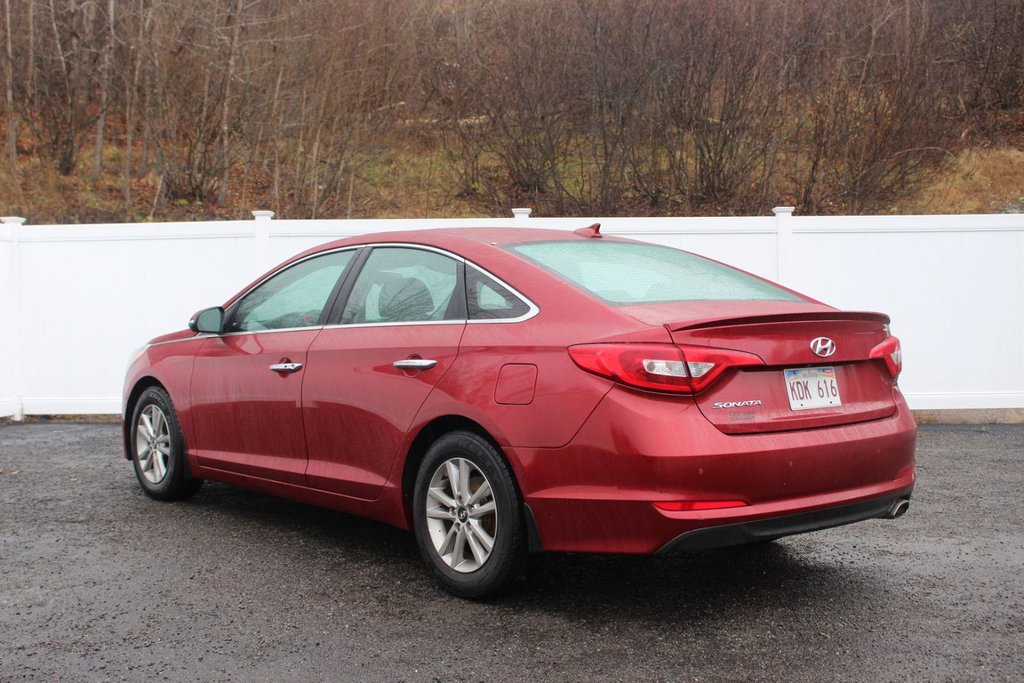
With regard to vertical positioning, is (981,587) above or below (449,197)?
below

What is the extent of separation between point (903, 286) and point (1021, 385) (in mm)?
1403

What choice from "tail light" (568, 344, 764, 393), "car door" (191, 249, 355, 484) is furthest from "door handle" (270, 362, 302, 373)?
"tail light" (568, 344, 764, 393)

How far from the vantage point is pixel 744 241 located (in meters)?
9.49

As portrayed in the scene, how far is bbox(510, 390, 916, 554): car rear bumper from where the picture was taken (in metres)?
3.63

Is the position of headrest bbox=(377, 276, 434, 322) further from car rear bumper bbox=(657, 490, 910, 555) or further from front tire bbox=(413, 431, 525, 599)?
car rear bumper bbox=(657, 490, 910, 555)

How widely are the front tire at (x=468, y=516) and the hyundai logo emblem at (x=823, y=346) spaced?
4.12ft

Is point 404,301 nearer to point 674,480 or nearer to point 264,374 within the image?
point 264,374

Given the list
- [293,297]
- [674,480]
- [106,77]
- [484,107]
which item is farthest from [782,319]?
[106,77]

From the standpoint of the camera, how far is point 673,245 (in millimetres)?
9469

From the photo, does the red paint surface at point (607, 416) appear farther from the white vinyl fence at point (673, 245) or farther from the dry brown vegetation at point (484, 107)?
the dry brown vegetation at point (484, 107)

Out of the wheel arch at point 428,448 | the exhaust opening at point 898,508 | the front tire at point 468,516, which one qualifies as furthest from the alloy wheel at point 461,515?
the exhaust opening at point 898,508

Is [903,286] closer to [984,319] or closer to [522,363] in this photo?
[984,319]

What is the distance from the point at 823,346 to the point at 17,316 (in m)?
8.36

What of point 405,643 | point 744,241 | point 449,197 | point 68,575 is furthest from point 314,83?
point 405,643
